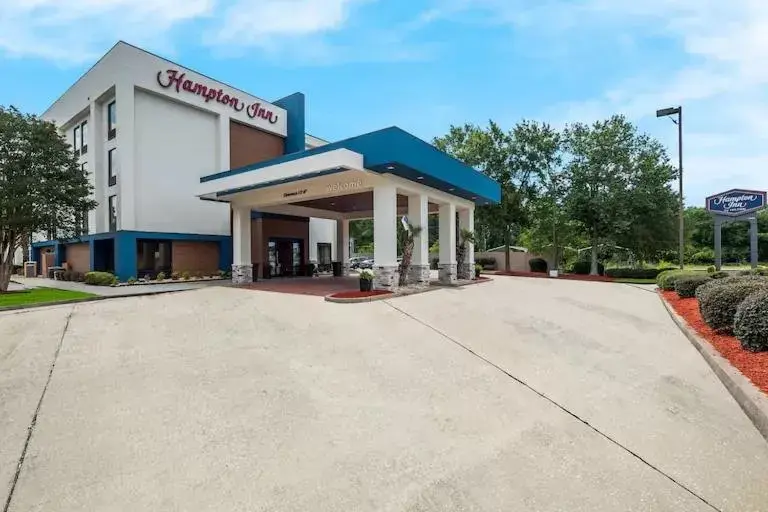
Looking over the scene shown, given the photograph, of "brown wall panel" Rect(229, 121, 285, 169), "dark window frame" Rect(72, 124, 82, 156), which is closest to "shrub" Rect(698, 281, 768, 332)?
"brown wall panel" Rect(229, 121, 285, 169)

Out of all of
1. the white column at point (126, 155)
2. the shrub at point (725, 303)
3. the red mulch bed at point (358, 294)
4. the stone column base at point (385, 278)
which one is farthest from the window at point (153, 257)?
the shrub at point (725, 303)

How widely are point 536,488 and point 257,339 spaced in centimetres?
621

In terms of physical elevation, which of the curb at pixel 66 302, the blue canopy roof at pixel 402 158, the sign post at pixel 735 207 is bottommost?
the curb at pixel 66 302

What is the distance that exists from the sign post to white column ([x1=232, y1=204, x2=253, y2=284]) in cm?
2417

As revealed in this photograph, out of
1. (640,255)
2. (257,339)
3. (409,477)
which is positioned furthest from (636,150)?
(409,477)

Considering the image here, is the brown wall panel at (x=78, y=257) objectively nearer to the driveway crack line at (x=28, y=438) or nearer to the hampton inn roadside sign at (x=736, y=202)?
the driveway crack line at (x=28, y=438)

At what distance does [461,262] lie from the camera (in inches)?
883

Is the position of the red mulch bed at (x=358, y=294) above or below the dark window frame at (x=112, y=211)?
below

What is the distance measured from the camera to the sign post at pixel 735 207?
21.8 m

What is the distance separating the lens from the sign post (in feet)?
71.6

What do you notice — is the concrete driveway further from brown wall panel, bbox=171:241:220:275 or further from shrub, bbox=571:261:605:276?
→ shrub, bbox=571:261:605:276

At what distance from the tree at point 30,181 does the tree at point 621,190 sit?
2987cm

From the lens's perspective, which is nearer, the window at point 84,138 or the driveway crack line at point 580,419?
the driveway crack line at point 580,419

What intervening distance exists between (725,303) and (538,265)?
26.3 metres
